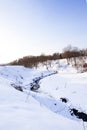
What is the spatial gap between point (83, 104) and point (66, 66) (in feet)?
122

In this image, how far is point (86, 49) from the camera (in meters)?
68.3

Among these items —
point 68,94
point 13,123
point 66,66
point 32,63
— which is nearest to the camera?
point 13,123

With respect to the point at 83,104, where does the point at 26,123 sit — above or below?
above

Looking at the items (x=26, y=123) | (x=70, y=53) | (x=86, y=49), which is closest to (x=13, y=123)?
(x=26, y=123)

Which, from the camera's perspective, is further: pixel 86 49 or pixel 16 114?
pixel 86 49

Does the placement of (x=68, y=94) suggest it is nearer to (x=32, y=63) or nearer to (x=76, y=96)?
(x=76, y=96)

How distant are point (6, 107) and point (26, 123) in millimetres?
981

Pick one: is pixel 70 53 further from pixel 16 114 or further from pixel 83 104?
pixel 16 114

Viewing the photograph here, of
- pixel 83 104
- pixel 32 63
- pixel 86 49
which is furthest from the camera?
pixel 86 49

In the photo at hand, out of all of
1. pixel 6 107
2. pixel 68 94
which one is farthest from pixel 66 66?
pixel 6 107

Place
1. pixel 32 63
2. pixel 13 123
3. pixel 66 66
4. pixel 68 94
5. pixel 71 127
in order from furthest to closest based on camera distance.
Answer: pixel 32 63 → pixel 66 66 → pixel 68 94 → pixel 71 127 → pixel 13 123

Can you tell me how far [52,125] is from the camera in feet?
9.59

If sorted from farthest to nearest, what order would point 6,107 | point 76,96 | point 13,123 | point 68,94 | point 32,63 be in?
point 32,63, point 68,94, point 76,96, point 6,107, point 13,123

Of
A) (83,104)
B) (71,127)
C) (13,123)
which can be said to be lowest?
(83,104)
